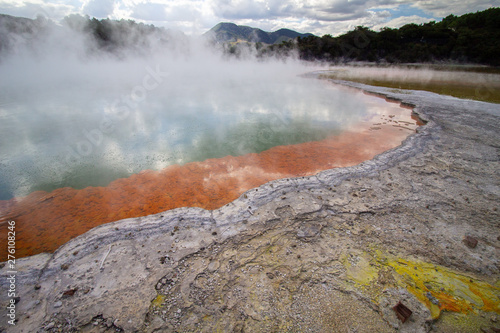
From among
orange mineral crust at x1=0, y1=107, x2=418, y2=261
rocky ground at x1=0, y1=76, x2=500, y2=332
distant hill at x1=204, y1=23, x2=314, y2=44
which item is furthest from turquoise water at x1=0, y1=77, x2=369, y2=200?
distant hill at x1=204, y1=23, x2=314, y2=44

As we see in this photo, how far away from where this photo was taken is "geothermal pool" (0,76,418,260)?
3.87 metres

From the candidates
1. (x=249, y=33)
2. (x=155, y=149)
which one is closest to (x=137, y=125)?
(x=155, y=149)

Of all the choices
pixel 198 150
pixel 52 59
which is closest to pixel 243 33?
pixel 52 59

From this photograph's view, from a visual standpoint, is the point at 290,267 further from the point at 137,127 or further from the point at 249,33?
the point at 249,33

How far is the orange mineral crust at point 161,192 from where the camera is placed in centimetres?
340

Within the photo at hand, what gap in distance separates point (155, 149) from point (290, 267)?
482 cm

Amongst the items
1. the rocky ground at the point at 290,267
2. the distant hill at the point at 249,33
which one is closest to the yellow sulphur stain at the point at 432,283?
the rocky ground at the point at 290,267

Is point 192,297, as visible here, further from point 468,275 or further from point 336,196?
point 468,275

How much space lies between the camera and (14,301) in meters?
2.13

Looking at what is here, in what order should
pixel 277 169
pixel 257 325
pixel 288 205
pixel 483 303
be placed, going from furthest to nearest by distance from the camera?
pixel 277 169
pixel 288 205
pixel 483 303
pixel 257 325

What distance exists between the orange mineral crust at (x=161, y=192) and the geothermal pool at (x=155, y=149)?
2 cm

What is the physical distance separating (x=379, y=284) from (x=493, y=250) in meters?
1.66

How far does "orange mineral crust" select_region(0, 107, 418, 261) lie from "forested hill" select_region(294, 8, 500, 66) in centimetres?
2772

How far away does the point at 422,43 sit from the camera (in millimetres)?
28125
